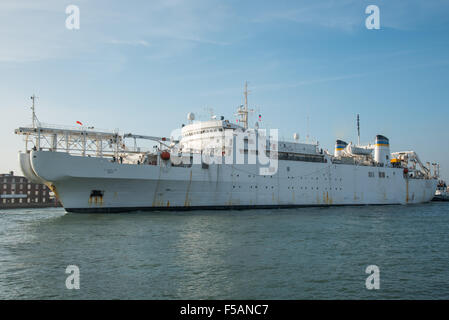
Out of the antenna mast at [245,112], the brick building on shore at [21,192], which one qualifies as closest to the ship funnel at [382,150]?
the antenna mast at [245,112]

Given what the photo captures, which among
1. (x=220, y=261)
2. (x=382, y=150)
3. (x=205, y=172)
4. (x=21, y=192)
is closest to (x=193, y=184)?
(x=205, y=172)

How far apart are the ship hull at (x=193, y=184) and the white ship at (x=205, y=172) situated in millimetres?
55

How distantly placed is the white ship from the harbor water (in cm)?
400

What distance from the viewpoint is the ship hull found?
785 inches

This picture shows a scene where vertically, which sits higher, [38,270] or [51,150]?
[51,150]

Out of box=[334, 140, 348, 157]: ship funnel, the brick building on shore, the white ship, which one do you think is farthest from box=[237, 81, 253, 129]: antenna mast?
the brick building on shore

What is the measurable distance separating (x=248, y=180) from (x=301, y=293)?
1774 centimetres

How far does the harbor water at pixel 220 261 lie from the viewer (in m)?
7.65

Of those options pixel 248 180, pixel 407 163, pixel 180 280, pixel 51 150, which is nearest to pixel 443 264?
pixel 180 280

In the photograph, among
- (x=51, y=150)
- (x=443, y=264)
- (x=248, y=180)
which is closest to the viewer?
(x=443, y=264)

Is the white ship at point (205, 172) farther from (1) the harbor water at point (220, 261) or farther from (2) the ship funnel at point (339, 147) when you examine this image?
(1) the harbor water at point (220, 261)

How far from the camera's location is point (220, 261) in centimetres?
1013

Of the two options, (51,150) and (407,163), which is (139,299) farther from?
(407,163)

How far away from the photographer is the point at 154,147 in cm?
2347
